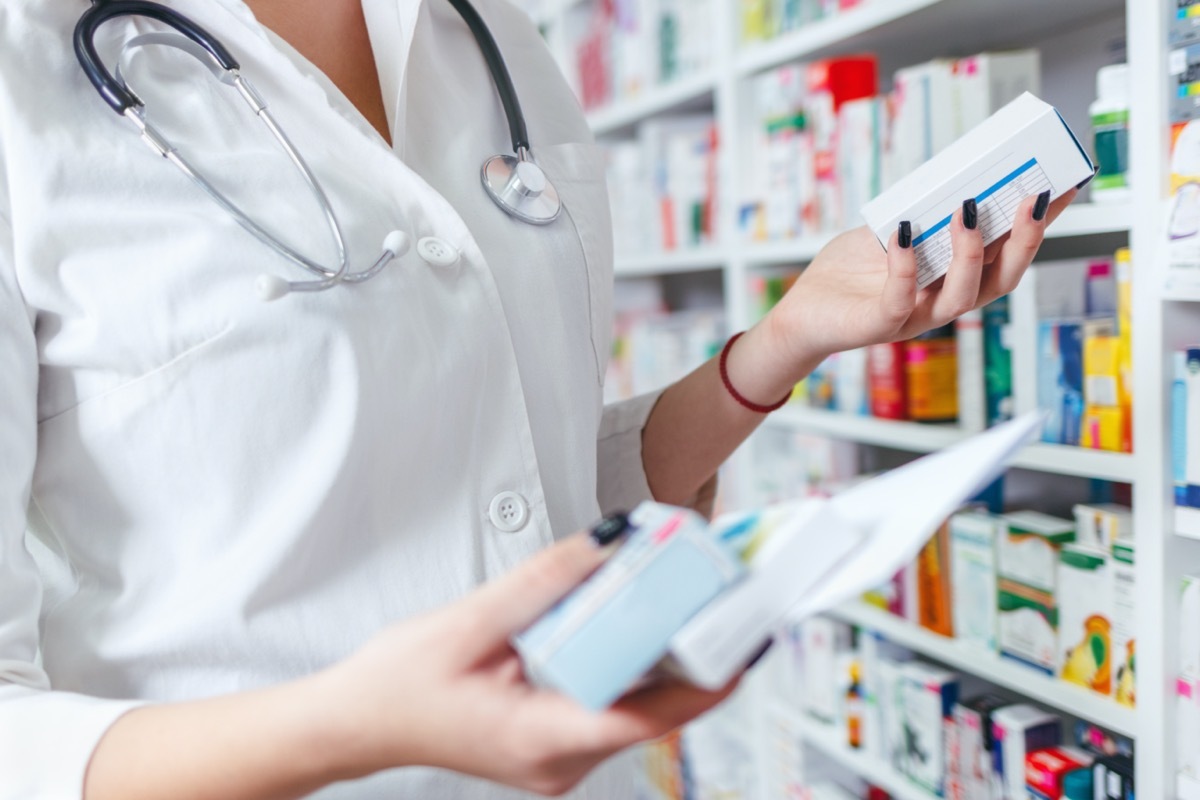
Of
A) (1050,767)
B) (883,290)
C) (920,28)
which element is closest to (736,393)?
(883,290)

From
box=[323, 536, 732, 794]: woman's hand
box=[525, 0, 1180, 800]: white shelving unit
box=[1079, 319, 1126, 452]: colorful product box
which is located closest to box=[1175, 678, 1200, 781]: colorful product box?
box=[525, 0, 1180, 800]: white shelving unit

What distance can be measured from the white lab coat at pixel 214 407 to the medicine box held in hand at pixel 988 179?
1.15 ft

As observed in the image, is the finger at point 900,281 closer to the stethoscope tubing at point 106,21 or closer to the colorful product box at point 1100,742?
the stethoscope tubing at point 106,21

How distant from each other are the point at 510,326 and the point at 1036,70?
0.84 metres

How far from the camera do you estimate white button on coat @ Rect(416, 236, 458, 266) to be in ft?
2.46

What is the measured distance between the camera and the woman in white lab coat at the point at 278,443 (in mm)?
527

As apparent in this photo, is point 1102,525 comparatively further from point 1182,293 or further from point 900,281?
point 900,281

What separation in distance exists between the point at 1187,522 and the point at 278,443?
0.89 metres

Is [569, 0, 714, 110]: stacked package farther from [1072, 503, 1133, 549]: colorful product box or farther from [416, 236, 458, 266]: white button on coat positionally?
[416, 236, 458, 266]: white button on coat

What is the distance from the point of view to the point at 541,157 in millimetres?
925

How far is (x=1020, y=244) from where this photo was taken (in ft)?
2.66

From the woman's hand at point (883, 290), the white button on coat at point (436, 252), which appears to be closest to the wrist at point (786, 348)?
the woman's hand at point (883, 290)

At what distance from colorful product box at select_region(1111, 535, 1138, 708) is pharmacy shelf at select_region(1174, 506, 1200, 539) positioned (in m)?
0.06

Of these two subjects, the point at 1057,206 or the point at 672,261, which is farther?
the point at 672,261
